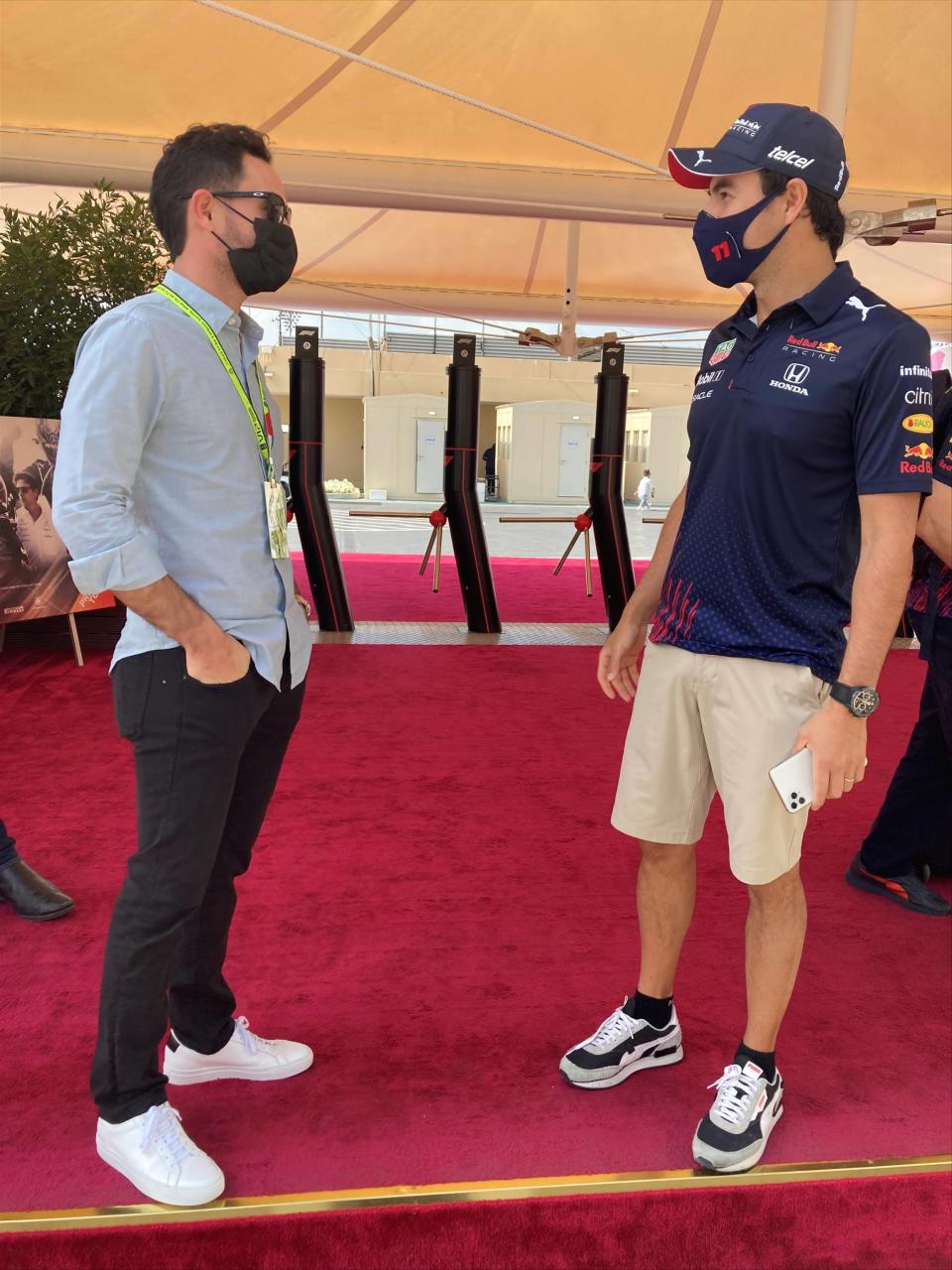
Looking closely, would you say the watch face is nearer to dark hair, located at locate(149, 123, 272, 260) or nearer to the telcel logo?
the telcel logo

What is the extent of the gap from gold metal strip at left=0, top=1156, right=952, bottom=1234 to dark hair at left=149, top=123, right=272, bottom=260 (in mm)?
1505

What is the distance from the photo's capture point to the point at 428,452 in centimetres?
2527

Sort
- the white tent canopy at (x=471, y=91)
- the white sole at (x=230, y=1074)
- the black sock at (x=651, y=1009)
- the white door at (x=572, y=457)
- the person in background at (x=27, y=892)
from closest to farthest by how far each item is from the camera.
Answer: the white sole at (x=230, y=1074) → the black sock at (x=651, y=1009) → the person in background at (x=27, y=892) → the white tent canopy at (x=471, y=91) → the white door at (x=572, y=457)

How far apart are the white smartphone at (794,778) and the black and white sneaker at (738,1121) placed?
0.55 meters

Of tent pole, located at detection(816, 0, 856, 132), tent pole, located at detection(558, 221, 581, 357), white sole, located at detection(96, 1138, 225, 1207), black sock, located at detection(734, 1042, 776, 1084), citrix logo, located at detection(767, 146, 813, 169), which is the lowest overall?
white sole, located at detection(96, 1138, 225, 1207)

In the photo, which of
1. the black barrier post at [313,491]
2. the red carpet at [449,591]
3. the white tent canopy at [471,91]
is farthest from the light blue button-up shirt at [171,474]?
the red carpet at [449,591]

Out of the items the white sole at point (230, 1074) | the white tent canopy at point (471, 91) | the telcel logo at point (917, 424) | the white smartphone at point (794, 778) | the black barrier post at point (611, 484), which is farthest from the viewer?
the black barrier post at point (611, 484)

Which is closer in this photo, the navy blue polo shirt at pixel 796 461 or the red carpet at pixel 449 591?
the navy blue polo shirt at pixel 796 461

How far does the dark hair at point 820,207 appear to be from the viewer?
1.57m

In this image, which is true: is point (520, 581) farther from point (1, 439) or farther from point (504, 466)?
point (504, 466)

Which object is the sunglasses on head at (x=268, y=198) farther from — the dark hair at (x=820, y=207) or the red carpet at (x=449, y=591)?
the red carpet at (x=449, y=591)

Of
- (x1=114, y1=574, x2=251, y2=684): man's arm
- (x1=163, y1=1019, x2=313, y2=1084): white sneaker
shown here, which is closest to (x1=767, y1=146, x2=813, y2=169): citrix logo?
(x1=114, y1=574, x2=251, y2=684): man's arm

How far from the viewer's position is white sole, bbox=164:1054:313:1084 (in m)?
1.88

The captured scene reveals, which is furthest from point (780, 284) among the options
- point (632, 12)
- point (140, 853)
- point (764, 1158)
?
point (632, 12)
